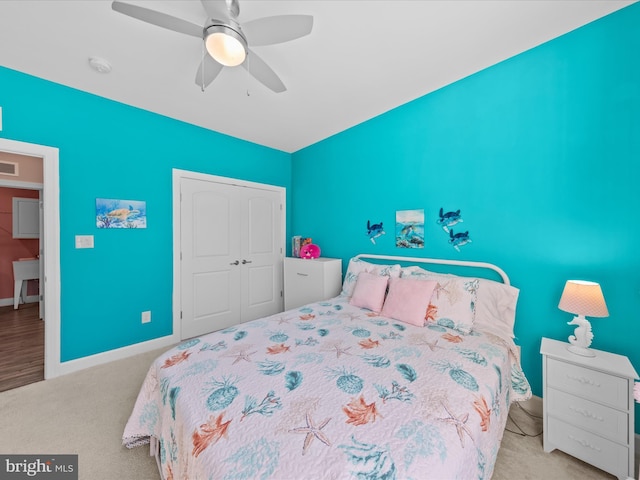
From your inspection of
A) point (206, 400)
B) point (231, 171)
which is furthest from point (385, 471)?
point (231, 171)

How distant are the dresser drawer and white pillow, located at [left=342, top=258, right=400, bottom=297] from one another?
4.04 feet

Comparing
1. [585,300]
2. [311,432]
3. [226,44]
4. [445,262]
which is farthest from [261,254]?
[585,300]

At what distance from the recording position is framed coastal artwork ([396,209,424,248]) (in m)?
2.62

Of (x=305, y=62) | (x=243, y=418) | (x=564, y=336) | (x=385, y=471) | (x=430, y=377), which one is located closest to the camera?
(x=385, y=471)

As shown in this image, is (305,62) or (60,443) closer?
(60,443)

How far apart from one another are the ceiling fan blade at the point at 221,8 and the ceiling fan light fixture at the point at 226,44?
57 millimetres

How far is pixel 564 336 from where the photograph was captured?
1.82m

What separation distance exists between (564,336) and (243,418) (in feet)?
7.28

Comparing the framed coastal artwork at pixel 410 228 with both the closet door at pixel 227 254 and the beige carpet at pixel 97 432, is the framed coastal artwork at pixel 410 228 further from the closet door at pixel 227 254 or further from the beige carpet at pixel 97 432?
the closet door at pixel 227 254

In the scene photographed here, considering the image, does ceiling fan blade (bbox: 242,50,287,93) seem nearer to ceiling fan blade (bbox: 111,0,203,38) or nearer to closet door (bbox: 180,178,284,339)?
ceiling fan blade (bbox: 111,0,203,38)

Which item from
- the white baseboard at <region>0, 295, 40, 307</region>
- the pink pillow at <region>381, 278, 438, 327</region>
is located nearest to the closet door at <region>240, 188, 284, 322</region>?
the pink pillow at <region>381, 278, 438, 327</region>

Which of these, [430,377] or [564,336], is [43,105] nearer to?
[430,377]

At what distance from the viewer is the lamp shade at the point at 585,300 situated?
147cm

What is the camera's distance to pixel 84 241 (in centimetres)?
252
